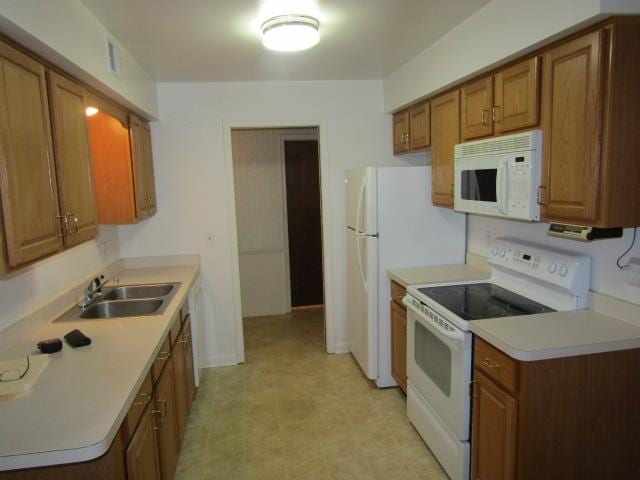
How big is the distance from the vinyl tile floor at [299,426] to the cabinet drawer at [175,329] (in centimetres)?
73

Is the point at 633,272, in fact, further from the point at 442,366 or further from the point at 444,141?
the point at 444,141

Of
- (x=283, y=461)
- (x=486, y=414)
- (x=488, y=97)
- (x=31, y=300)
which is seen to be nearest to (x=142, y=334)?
(x=31, y=300)

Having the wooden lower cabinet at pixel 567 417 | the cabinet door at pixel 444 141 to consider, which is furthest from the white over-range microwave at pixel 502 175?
the wooden lower cabinet at pixel 567 417

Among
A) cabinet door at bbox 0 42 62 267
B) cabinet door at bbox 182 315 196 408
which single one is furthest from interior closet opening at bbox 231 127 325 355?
cabinet door at bbox 0 42 62 267

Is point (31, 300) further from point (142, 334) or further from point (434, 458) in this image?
point (434, 458)

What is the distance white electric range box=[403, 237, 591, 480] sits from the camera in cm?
217

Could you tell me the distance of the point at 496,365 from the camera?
1.92m

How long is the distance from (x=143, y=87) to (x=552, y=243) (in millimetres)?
2833

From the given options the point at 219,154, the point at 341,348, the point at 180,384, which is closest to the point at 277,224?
the point at 219,154

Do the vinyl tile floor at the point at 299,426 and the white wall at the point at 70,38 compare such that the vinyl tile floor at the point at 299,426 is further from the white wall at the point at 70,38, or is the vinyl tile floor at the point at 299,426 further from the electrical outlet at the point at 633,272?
the white wall at the point at 70,38

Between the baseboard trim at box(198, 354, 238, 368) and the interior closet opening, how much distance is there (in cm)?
82

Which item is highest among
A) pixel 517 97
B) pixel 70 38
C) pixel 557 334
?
pixel 70 38

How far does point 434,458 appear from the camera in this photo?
2572 millimetres

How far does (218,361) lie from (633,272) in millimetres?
3181
